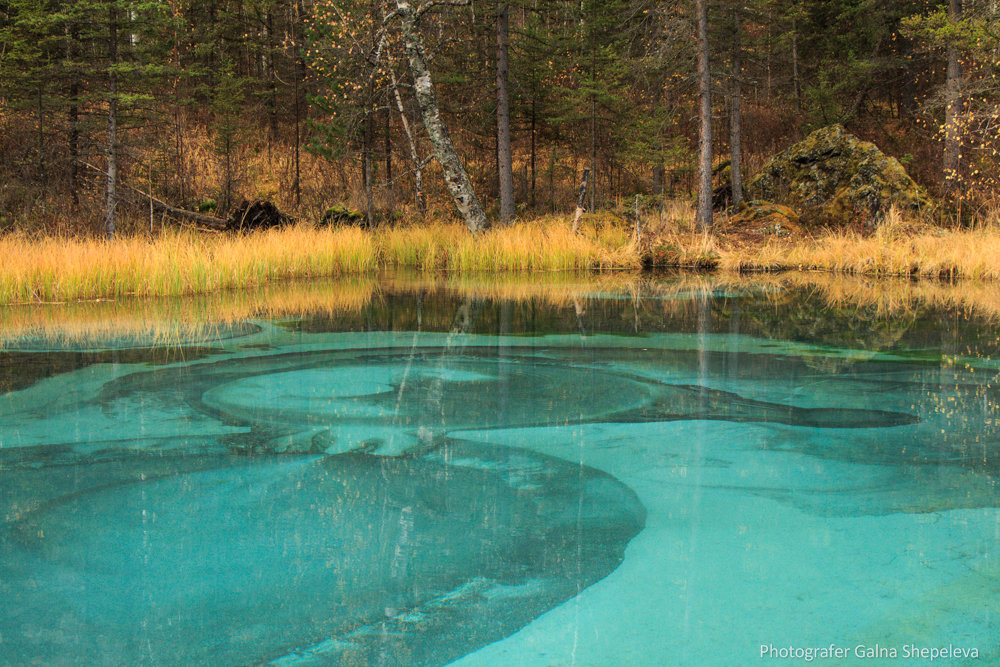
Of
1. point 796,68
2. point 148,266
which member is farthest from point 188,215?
point 796,68

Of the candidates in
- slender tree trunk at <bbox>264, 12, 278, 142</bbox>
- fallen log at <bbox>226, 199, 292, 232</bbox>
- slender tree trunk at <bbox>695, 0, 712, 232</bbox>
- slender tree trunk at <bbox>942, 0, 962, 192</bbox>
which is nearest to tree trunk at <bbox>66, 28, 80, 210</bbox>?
fallen log at <bbox>226, 199, 292, 232</bbox>

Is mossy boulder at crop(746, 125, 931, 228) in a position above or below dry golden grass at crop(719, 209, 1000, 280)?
above

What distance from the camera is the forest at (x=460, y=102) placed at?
1411cm

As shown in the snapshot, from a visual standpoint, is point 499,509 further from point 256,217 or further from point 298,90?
point 298,90

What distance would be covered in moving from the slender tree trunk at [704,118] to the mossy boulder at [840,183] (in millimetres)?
2059

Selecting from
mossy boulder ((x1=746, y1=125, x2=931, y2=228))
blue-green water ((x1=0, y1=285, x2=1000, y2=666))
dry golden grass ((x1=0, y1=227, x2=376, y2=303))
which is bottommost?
blue-green water ((x1=0, y1=285, x2=1000, y2=666))

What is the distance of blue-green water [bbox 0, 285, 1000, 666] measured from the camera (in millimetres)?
1743

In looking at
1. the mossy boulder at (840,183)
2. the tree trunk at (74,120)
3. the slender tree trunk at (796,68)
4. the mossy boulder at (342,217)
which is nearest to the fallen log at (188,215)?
the tree trunk at (74,120)

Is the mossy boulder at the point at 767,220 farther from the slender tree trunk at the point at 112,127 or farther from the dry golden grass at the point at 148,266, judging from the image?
the slender tree trunk at the point at 112,127

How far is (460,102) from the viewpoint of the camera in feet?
67.0

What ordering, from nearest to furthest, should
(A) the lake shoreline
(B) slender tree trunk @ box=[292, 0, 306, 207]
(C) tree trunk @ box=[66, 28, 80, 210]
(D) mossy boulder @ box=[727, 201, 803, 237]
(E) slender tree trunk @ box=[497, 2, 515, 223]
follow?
(A) the lake shoreline → (C) tree trunk @ box=[66, 28, 80, 210] → (D) mossy boulder @ box=[727, 201, 803, 237] → (E) slender tree trunk @ box=[497, 2, 515, 223] → (B) slender tree trunk @ box=[292, 0, 306, 207]

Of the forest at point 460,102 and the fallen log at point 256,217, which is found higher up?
the forest at point 460,102

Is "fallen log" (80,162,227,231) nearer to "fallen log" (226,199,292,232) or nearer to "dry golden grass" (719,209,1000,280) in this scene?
→ "fallen log" (226,199,292,232)

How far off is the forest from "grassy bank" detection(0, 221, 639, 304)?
4.42ft
